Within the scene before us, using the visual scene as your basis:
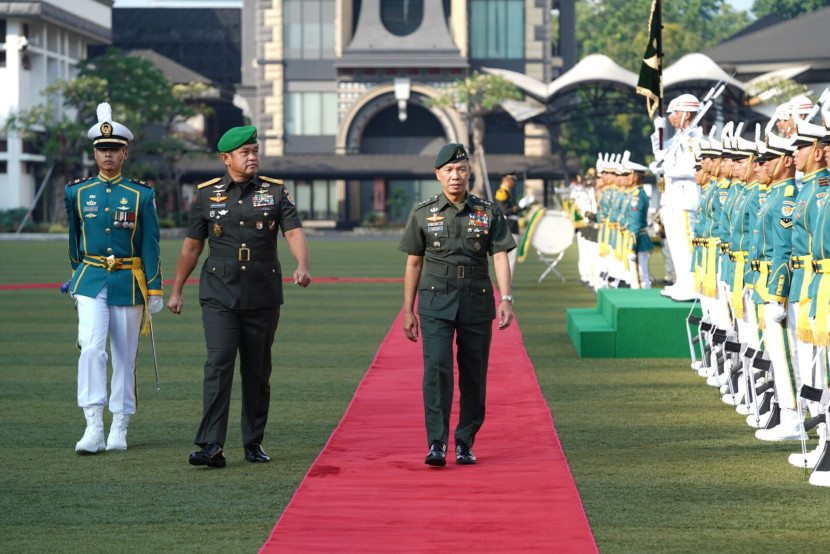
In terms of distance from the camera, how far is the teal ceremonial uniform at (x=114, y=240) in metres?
9.63

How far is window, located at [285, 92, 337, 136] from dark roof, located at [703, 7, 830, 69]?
19511 millimetres

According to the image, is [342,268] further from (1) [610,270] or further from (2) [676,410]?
(2) [676,410]

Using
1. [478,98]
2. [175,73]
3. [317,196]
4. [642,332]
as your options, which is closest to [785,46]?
[478,98]

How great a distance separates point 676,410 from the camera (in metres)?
11.6

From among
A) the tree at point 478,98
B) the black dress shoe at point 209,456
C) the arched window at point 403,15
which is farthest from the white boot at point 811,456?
the arched window at point 403,15

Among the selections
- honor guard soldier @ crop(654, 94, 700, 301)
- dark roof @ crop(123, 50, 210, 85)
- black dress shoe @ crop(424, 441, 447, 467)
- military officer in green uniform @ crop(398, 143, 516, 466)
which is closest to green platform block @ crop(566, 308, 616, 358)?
honor guard soldier @ crop(654, 94, 700, 301)

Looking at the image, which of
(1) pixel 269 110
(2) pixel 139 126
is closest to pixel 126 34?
(1) pixel 269 110

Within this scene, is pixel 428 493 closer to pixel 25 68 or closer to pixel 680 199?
pixel 680 199

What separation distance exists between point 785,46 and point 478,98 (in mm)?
13737

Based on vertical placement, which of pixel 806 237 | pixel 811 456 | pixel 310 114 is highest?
pixel 310 114

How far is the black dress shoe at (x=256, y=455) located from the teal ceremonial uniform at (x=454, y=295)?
109 centimetres

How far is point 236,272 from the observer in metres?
9.18

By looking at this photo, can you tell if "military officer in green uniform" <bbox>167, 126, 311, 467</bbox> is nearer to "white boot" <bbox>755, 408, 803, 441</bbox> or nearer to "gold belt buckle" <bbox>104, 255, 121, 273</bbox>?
"gold belt buckle" <bbox>104, 255, 121, 273</bbox>

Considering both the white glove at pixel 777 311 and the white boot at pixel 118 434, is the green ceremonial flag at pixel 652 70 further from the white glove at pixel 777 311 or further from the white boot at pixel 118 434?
the white boot at pixel 118 434
